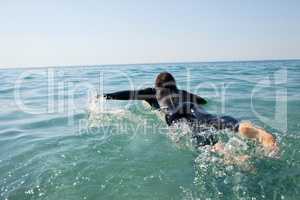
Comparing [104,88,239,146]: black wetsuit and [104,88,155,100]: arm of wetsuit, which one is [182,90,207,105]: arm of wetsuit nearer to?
[104,88,239,146]: black wetsuit

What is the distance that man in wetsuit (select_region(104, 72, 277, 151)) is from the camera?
5066 millimetres

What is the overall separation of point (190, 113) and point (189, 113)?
0.02m

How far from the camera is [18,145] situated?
659 cm

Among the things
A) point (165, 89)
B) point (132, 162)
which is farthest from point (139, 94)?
point (132, 162)

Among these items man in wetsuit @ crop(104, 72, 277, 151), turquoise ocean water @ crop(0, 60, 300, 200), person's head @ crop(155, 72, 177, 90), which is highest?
person's head @ crop(155, 72, 177, 90)

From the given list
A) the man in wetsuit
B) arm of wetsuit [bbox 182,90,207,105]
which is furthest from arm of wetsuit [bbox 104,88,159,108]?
arm of wetsuit [bbox 182,90,207,105]

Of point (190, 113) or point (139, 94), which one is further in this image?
point (139, 94)

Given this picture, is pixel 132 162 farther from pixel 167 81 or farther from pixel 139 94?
pixel 139 94

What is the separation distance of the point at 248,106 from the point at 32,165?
23.5 feet

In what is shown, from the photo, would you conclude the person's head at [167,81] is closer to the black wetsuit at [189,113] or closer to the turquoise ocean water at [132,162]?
the black wetsuit at [189,113]

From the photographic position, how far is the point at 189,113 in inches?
243

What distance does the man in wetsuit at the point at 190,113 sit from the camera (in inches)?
199

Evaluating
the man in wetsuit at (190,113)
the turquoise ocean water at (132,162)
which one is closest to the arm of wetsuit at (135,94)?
the man in wetsuit at (190,113)

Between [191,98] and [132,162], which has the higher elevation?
[191,98]
